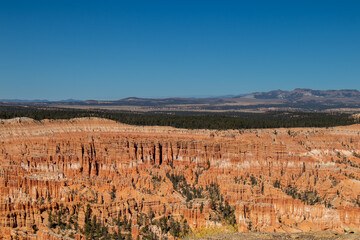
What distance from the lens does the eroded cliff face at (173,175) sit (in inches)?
2657

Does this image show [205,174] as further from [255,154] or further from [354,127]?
[354,127]

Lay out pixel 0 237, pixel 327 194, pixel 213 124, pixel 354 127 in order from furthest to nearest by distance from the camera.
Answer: pixel 213 124 → pixel 354 127 → pixel 327 194 → pixel 0 237

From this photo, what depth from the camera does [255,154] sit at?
86188 millimetres

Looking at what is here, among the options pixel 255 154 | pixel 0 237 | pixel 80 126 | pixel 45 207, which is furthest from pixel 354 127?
pixel 0 237

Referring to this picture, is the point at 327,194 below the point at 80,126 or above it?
below

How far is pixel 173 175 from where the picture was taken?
82.4 m

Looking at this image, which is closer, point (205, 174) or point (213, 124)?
point (205, 174)

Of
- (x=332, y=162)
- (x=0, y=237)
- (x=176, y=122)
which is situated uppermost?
(x=176, y=122)

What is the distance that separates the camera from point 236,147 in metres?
86.5

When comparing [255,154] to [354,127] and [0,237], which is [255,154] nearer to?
[354,127]

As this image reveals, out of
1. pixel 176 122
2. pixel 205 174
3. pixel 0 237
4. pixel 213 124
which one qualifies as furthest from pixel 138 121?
pixel 0 237

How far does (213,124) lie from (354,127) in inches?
1294

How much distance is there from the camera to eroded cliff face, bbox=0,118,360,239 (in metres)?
67.5

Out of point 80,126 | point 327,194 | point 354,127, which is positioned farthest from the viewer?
point 354,127
